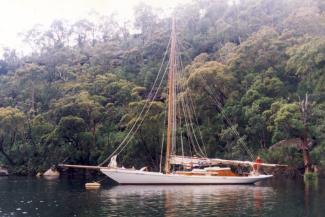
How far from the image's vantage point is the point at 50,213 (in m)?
25.2

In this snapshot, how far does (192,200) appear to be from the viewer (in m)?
30.2

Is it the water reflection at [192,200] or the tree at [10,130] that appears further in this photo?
the tree at [10,130]

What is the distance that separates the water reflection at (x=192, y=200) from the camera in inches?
989

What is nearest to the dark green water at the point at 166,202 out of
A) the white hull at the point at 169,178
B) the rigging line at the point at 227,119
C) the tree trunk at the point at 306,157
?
the white hull at the point at 169,178

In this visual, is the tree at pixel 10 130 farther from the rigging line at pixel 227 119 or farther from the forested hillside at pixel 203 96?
the rigging line at pixel 227 119

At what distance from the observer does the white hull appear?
42.5 meters

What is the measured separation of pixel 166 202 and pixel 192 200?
6.07 ft

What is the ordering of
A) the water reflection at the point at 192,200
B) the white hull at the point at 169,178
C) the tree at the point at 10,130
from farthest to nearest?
the tree at the point at 10,130 < the white hull at the point at 169,178 < the water reflection at the point at 192,200

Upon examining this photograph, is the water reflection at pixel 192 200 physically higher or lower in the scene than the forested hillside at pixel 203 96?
lower

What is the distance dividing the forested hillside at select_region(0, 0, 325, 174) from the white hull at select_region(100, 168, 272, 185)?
8781mm

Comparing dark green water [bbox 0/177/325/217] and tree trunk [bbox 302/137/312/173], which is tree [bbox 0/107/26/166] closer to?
dark green water [bbox 0/177/325/217]

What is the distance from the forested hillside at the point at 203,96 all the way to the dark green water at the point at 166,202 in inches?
639

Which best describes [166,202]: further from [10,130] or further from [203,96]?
[10,130]

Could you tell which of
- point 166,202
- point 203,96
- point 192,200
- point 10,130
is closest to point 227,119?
point 203,96
